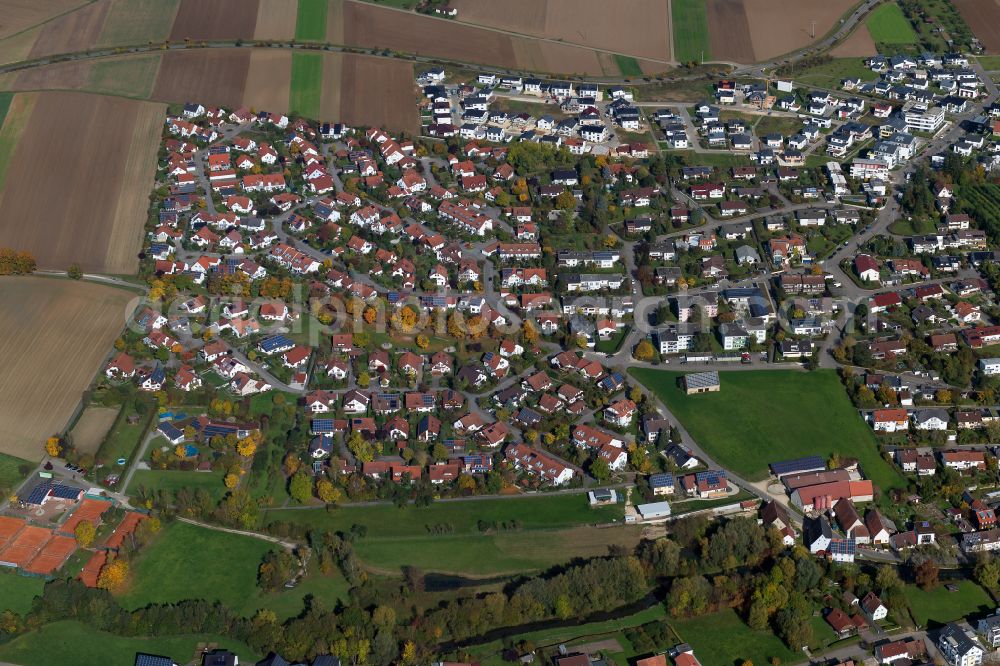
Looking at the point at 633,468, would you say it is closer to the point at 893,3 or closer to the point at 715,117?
the point at 715,117

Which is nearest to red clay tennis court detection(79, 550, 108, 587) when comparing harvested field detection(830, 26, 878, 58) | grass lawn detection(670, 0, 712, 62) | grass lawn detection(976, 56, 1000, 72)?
grass lawn detection(670, 0, 712, 62)

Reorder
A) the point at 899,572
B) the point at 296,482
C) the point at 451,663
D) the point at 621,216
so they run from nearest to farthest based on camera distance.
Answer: the point at 451,663 < the point at 899,572 < the point at 296,482 < the point at 621,216

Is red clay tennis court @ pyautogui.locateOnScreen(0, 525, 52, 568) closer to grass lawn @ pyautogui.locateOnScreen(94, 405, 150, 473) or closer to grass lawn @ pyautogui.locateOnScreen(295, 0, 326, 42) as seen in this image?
grass lawn @ pyautogui.locateOnScreen(94, 405, 150, 473)

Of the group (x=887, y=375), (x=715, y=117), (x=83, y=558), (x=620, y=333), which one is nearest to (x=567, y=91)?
(x=715, y=117)

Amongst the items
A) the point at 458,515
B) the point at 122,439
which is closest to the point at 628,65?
the point at 458,515

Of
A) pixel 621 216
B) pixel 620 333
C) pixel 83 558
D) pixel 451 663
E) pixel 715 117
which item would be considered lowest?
pixel 451 663

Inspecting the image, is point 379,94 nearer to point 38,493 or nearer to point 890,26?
point 890,26
